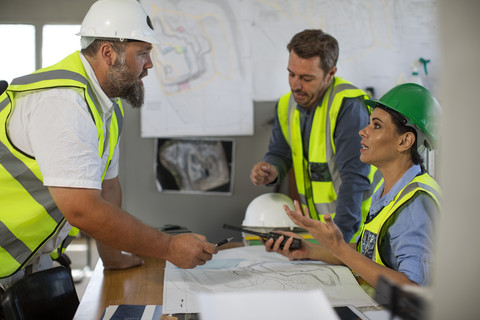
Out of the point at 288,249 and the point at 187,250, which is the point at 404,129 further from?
the point at 187,250

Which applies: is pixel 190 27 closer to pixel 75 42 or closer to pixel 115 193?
pixel 75 42

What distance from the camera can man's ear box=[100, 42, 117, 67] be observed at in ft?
5.47

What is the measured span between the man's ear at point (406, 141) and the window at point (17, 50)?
2.66 meters

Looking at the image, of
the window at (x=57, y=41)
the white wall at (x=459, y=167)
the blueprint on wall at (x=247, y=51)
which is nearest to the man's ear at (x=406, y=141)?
the white wall at (x=459, y=167)

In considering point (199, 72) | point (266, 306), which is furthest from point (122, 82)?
point (199, 72)

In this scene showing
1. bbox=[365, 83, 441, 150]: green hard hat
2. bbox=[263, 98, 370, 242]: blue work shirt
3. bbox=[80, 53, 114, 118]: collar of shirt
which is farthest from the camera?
bbox=[263, 98, 370, 242]: blue work shirt

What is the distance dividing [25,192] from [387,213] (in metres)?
1.12

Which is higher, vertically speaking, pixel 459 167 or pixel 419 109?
pixel 419 109

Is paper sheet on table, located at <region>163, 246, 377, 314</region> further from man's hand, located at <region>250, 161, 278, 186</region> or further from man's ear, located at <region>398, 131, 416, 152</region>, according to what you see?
man's hand, located at <region>250, 161, 278, 186</region>

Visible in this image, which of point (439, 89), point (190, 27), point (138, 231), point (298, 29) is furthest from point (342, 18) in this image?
point (439, 89)

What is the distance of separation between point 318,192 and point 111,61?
3.83 ft

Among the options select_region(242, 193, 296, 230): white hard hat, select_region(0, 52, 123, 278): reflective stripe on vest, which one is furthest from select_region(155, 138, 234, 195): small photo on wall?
select_region(0, 52, 123, 278): reflective stripe on vest

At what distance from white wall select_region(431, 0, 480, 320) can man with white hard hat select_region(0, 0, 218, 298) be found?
1099 mm

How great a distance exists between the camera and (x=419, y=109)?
151cm
